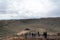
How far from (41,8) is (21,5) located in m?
0.59

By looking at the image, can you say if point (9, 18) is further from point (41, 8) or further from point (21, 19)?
point (41, 8)

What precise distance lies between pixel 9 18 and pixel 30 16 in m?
0.61

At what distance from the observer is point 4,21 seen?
12.2ft

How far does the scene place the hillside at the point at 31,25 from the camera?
366cm

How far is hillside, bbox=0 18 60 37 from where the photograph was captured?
3660 mm

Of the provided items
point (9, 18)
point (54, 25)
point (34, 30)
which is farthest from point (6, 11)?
point (54, 25)

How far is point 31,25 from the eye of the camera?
3.71 metres

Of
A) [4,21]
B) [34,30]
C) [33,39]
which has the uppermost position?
[4,21]

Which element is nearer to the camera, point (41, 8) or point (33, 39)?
point (33, 39)

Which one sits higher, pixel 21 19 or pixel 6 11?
pixel 6 11

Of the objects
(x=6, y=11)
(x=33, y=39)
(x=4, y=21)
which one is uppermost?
(x=6, y=11)

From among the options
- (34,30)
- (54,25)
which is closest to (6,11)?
(34,30)

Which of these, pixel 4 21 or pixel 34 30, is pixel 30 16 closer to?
pixel 34 30

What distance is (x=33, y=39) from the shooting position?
3.54 m
